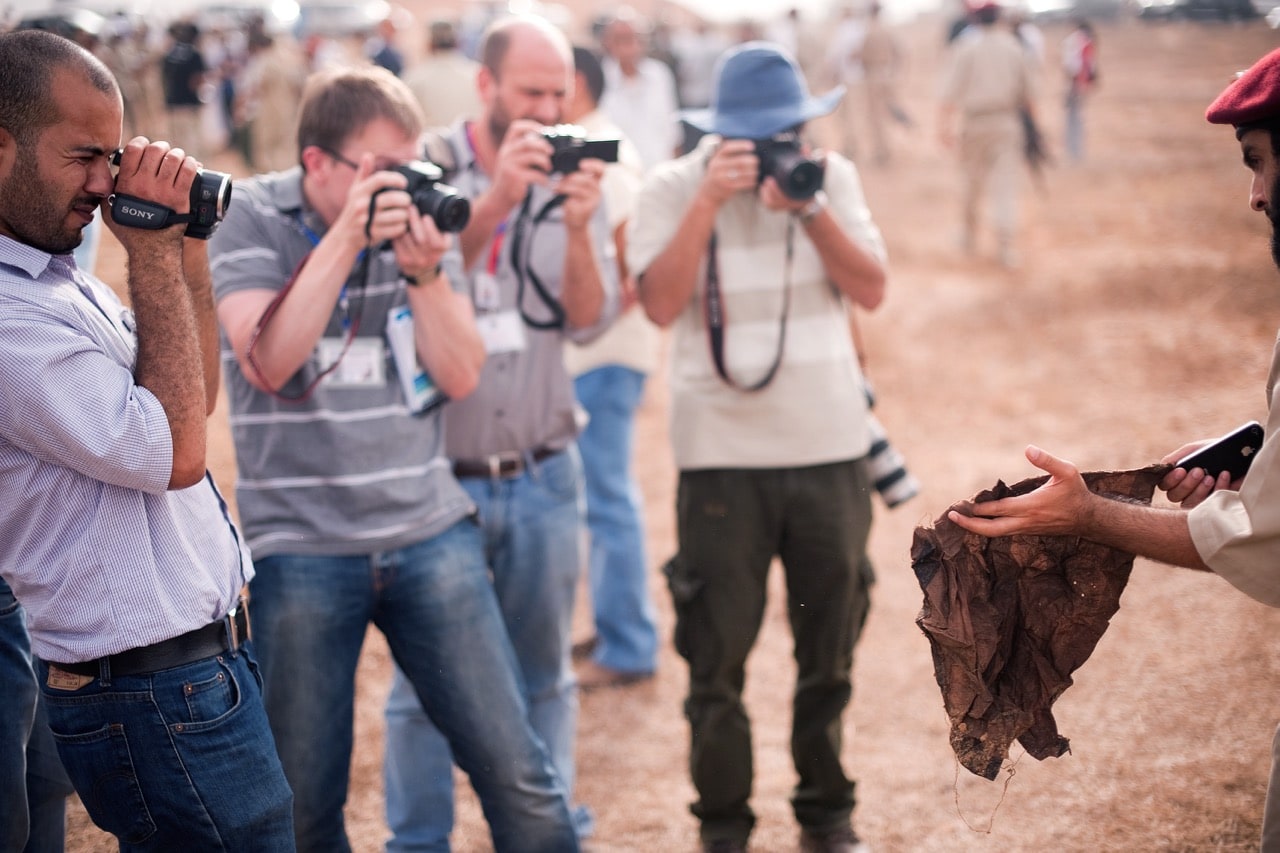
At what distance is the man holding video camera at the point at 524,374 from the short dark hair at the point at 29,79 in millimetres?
1285

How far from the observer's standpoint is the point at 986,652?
2039mm

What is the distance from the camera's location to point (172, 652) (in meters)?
1.90

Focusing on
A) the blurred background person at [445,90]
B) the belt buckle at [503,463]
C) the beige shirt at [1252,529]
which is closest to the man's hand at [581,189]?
the belt buckle at [503,463]

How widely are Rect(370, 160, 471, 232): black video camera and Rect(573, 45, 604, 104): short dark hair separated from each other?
2703mm

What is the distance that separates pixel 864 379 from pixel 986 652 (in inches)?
49.3

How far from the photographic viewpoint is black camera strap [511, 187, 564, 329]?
122 inches

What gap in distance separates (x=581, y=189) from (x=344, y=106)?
67 centimetres

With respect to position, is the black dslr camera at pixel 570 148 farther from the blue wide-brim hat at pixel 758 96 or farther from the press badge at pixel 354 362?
the press badge at pixel 354 362

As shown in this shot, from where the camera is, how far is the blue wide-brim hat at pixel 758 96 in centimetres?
305

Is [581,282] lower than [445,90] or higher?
lower

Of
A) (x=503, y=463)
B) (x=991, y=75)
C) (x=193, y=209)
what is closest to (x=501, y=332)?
(x=503, y=463)

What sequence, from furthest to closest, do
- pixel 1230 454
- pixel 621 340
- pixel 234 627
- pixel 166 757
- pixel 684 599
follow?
1. pixel 621 340
2. pixel 684 599
3. pixel 1230 454
4. pixel 234 627
5. pixel 166 757

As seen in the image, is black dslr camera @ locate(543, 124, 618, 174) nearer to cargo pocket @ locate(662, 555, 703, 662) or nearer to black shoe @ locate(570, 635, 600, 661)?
cargo pocket @ locate(662, 555, 703, 662)

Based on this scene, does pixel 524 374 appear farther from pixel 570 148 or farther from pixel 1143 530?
pixel 1143 530
